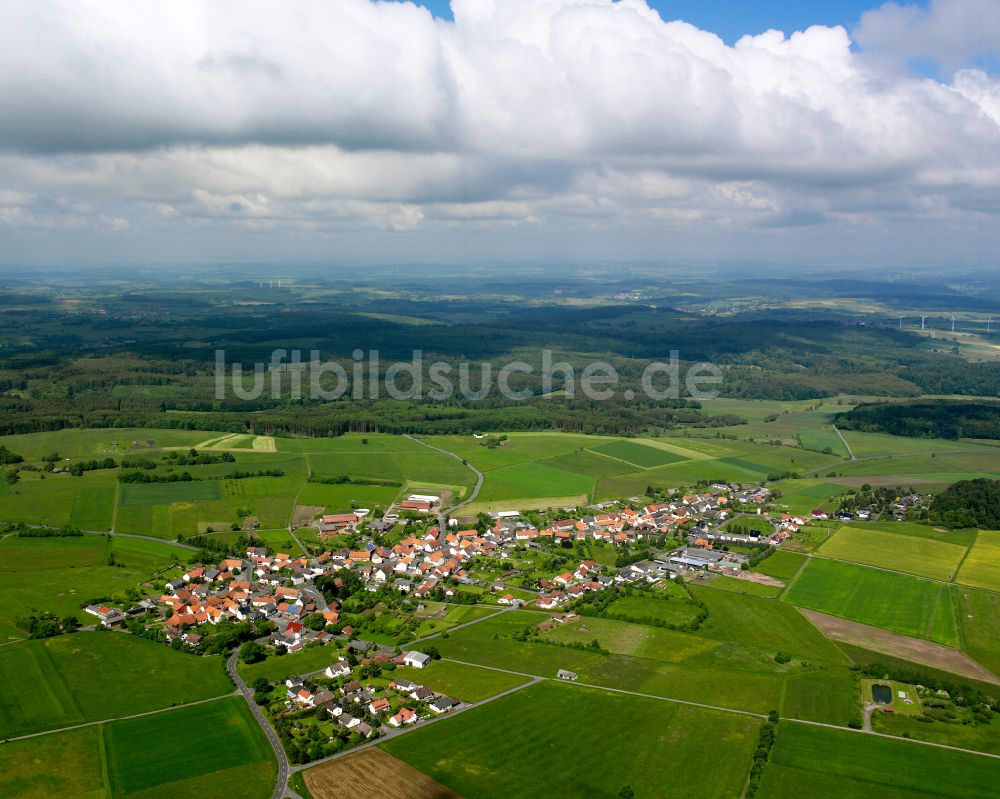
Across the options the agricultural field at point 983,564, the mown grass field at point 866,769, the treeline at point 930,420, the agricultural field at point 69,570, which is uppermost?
the treeline at point 930,420

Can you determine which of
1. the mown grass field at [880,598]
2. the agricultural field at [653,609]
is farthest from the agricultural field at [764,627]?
the mown grass field at [880,598]

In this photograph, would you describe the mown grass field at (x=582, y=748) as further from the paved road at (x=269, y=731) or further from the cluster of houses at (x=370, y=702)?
the paved road at (x=269, y=731)

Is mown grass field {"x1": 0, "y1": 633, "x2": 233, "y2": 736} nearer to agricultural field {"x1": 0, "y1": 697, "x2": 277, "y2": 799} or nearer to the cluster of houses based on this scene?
agricultural field {"x1": 0, "y1": 697, "x2": 277, "y2": 799}

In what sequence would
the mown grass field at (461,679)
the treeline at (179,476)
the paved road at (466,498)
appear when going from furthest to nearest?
the treeline at (179,476) < the paved road at (466,498) < the mown grass field at (461,679)

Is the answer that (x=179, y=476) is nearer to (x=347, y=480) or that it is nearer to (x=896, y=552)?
(x=347, y=480)

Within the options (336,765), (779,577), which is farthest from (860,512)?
(336,765)

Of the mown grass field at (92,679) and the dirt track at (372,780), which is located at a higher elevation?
the dirt track at (372,780)

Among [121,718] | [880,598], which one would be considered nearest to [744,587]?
[880,598]
